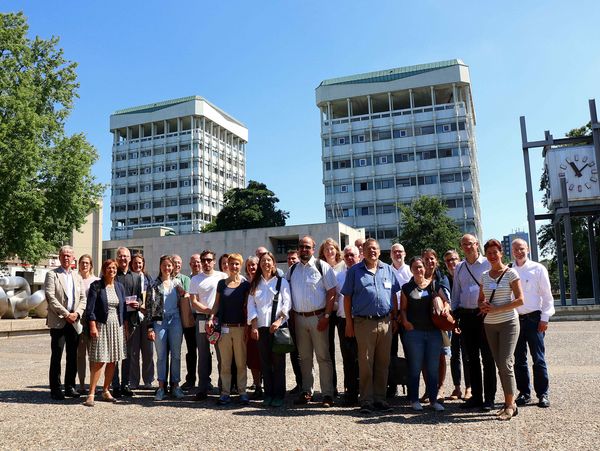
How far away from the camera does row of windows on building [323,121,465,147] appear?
72.0 m

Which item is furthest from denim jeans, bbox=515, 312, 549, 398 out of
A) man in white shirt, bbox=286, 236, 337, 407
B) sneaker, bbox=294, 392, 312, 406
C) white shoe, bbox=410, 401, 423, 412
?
sneaker, bbox=294, 392, 312, 406

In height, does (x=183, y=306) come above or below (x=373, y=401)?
above

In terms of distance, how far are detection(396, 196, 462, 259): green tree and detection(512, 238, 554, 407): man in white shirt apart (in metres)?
35.3

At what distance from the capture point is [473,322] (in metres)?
6.43

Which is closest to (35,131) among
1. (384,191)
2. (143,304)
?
(143,304)

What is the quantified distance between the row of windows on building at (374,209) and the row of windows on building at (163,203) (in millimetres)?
28395

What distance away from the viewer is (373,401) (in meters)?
6.21

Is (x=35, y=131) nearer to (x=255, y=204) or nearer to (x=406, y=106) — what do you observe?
(x=255, y=204)

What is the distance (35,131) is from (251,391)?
1958 centimetres

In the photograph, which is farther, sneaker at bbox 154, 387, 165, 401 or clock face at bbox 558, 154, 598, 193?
clock face at bbox 558, 154, 598, 193

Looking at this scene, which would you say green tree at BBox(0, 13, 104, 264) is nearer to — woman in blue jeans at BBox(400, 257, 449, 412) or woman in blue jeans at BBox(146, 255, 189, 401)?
woman in blue jeans at BBox(146, 255, 189, 401)

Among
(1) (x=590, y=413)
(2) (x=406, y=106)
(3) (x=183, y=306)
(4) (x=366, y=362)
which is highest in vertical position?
(2) (x=406, y=106)

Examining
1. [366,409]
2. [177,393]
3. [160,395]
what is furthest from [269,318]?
[160,395]

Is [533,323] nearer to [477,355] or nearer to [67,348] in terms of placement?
[477,355]
